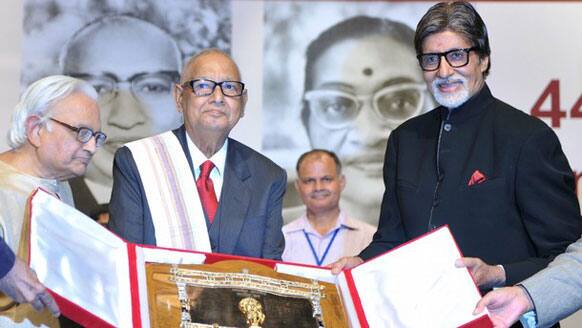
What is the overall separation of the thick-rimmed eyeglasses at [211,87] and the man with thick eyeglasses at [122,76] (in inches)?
87.7

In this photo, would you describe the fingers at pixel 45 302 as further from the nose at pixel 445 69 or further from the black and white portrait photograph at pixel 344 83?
the black and white portrait photograph at pixel 344 83

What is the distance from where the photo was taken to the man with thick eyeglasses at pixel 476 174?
238 centimetres

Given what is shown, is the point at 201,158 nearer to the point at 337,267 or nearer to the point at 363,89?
the point at 337,267

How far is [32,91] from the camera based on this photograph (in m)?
2.57

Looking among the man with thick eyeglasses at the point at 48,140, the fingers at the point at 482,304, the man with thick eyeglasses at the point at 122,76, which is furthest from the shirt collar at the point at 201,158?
the man with thick eyeglasses at the point at 122,76

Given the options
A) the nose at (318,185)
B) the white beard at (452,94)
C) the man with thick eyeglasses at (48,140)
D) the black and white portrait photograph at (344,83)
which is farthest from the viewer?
the black and white portrait photograph at (344,83)

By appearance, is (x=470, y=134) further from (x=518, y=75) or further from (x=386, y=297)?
(x=518, y=75)

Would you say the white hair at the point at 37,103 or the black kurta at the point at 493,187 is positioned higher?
the white hair at the point at 37,103

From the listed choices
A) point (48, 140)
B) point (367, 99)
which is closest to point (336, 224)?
point (367, 99)

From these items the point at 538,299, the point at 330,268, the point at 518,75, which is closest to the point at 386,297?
the point at 330,268

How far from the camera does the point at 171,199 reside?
8.50 ft

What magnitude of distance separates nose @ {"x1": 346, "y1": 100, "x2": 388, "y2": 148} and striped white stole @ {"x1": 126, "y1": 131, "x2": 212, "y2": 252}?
7.70 ft

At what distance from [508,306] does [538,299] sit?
0.08m

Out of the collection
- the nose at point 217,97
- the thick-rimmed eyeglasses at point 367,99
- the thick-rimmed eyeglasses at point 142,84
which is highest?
the thick-rimmed eyeglasses at point 142,84
